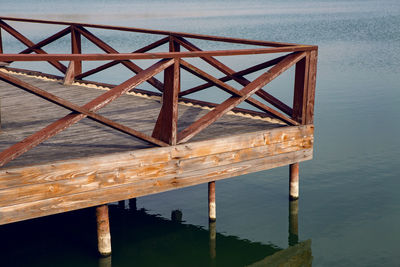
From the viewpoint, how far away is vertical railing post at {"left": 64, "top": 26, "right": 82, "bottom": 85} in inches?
486

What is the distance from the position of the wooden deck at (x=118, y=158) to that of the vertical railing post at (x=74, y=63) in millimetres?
2296

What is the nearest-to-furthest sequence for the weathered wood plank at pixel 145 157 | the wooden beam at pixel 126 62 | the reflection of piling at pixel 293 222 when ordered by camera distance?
the weathered wood plank at pixel 145 157, the reflection of piling at pixel 293 222, the wooden beam at pixel 126 62

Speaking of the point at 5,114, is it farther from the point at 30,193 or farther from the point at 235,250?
the point at 235,250

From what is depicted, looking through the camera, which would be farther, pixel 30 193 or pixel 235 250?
pixel 235 250

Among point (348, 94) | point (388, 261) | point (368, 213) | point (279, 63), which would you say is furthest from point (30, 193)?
point (348, 94)

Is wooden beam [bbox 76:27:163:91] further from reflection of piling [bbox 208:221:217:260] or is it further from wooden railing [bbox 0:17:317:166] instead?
reflection of piling [bbox 208:221:217:260]

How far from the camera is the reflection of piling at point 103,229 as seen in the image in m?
7.84

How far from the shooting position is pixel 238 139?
8.45 m

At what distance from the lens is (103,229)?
8.05 m

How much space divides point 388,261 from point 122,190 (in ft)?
15.2

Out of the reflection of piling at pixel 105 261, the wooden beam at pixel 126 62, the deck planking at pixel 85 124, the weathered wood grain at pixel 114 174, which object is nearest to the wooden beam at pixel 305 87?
the deck planking at pixel 85 124

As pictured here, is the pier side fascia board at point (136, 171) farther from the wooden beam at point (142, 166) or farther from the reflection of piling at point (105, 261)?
the reflection of piling at point (105, 261)

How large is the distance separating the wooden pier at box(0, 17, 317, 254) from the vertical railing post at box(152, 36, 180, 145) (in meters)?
0.01

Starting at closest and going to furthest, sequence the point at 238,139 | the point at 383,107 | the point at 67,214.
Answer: the point at 238,139 → the point at 67,214 → the point at 383,107
